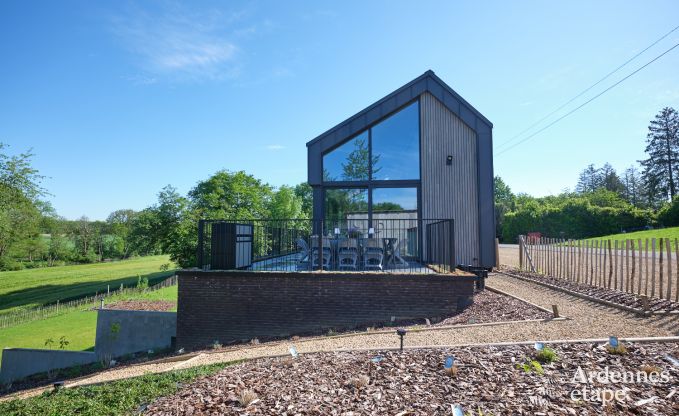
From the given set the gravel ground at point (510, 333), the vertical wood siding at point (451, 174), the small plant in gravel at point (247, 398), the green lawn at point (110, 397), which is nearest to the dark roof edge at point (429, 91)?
the vertical wood siding at point (451, 174)

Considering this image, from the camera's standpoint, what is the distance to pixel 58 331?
15.8m

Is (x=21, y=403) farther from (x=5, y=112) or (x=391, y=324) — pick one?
(x=5, y=112)

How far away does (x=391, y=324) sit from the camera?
21.6 feet

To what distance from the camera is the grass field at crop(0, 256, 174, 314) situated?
26.1 meters

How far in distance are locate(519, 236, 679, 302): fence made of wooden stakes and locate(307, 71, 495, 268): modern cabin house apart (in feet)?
6.34

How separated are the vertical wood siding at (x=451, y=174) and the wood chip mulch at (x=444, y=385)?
6512 mm

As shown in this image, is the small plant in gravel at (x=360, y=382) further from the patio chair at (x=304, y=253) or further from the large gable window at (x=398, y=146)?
the large gable window at (x=398, y=146)

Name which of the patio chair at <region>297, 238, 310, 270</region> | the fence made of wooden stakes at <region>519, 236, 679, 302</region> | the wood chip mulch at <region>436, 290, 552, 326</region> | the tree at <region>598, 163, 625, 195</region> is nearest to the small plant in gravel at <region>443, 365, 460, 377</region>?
the wood chip mulch at <region>436, 290, 552, 326</region>

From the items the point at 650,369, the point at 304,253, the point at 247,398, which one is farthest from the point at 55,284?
the point at 650,369

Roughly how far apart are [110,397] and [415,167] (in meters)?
8.84

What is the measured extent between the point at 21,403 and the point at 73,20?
450 inches

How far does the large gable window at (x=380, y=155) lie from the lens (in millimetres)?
10320

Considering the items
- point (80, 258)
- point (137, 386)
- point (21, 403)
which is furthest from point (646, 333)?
point (80, 258)

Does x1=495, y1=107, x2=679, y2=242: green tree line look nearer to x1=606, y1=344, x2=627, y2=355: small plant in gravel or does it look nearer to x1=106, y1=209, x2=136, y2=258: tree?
x1=606, y1=344, x2=627, y2=355: small plant in gravel
